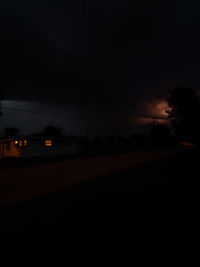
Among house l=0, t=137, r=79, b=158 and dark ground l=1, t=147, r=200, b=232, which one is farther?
house l=0, t=137, r=79, b=158

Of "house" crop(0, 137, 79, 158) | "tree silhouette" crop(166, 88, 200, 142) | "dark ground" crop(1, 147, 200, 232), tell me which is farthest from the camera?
"tree silhouette" crop(166, 88, 200, 142)

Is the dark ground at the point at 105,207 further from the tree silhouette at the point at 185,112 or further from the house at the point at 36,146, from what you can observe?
the tree silhouette at the point at 185,112

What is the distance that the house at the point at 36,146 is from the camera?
2602 cm

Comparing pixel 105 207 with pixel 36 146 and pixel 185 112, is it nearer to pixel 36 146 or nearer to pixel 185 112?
pixel 36 146

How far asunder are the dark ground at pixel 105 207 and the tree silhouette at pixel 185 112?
44916mm

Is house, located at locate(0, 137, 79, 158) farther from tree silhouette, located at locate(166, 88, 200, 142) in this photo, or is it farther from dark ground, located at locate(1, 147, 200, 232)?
tree silhouette, located at locate(166, 88, 200, 142)

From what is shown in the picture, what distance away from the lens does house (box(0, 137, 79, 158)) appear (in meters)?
26.0

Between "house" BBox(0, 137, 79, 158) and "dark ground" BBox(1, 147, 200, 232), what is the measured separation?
861 inches

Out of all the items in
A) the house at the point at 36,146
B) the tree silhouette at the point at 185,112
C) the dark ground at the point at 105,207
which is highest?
the tree silhouette at the point at 185,112

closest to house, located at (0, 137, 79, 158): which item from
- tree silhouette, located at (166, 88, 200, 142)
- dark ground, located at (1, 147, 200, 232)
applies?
dark ground, located at (1, 147, 200, 232)

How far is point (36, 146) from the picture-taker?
27.0 metres

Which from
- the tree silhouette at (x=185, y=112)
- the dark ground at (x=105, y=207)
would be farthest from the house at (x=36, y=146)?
the tree silhouette at (x=185, y=112)

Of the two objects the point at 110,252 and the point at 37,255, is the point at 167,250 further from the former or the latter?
the point at 37,255

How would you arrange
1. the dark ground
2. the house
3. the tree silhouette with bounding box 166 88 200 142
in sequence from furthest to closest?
the tree silhouette with bounding box 166 88 200 142 < the house < the dark ground
